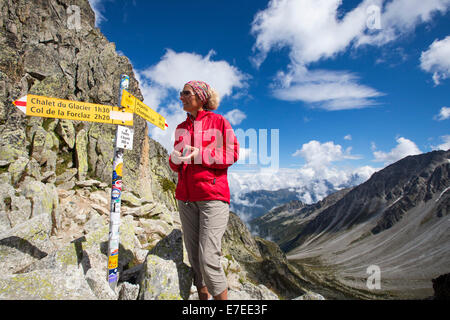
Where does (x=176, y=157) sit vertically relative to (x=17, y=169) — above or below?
below

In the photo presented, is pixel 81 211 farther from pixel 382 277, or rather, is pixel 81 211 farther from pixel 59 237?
pixel 382 277

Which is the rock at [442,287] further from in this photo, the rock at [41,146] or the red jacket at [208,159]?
the rock at [41,146]

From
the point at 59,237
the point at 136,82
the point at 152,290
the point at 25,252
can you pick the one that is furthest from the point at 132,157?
the point at 152,290

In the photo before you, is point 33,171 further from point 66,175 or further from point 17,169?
point 66,175

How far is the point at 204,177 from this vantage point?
17.2 feet

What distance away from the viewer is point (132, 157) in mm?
35344

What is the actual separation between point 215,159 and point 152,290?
3.65 metres

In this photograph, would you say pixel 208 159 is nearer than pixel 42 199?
Yes

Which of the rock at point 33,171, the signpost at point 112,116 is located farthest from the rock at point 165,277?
the rock at point 33,171

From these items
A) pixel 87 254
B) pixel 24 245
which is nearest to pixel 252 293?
pixel 87 254

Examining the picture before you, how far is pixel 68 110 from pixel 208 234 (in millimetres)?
5037

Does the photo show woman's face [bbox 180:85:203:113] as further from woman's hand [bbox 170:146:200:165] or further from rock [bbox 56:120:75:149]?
rock [bbox 56:120:75:149]

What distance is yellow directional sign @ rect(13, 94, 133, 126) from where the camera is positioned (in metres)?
5.95
